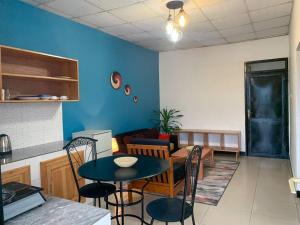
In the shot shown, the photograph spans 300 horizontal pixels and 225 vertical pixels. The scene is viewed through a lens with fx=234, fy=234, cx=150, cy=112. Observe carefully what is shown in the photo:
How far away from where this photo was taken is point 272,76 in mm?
5410

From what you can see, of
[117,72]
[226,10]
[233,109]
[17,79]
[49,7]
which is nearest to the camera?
[17,79]

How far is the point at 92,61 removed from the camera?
419cm

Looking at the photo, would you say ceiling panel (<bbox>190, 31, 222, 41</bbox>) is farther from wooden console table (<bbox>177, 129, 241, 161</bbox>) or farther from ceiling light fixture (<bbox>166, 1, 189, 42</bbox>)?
wooden console table (<bbox>177, 129, 241, 161</bbox>)

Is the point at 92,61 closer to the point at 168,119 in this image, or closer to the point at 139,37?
the point at 139,37

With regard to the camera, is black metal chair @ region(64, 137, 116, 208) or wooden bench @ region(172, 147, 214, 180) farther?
wooden bench @ region(172, 147, 214, 180)

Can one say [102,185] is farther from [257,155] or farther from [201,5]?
[257,155]

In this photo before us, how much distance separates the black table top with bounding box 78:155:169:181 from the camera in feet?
6.23

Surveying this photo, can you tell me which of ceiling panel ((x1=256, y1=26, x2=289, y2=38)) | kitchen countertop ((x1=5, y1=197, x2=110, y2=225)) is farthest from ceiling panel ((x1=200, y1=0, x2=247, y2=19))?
kitchen countertop ((x1=5, y1=197, x2=110, y2=225))

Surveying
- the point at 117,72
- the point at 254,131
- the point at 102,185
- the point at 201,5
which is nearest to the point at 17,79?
the point at 102,185

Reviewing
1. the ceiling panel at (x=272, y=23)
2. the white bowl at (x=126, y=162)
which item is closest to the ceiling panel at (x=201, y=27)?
the ceiling panel at (x=272, y=23)

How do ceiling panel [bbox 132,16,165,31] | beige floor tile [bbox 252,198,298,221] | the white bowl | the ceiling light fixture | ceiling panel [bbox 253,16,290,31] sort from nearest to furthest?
the white bowl
beige floor tile [bbox 252,198,298,221]
the ceiling light fixture
ceiling panel [bbox 132,16,165,31]
ceiling panel [bbox 253,16,290,31]

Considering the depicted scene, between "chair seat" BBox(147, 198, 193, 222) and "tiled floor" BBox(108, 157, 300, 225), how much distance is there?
0.79 meters

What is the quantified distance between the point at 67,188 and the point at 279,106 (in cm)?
484

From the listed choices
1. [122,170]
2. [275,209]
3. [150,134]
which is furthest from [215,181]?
[122,170]
